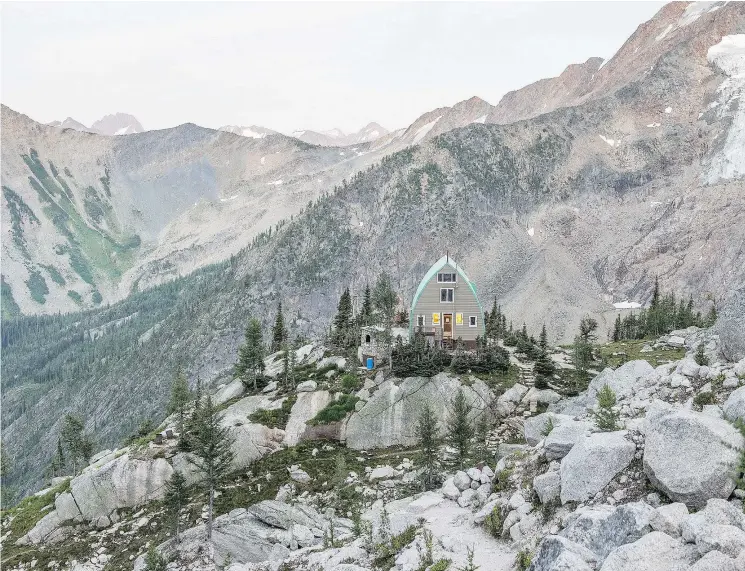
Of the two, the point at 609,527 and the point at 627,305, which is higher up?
the point at 609,527

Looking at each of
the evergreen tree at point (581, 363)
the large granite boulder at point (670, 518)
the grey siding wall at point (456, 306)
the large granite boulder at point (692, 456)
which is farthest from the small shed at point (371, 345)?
the large granite boulder at point (670, 518)

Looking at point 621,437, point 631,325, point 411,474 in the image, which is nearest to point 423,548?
point 621,437

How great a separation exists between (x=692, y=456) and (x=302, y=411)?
144ft

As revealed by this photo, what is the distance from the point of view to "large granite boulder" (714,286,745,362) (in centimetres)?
2466

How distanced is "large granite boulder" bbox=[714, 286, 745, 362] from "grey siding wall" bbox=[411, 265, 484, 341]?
39.1 m

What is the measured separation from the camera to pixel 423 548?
2094 centimetres

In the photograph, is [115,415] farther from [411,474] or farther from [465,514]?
[465,514]

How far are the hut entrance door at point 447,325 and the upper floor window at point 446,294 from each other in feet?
5.71

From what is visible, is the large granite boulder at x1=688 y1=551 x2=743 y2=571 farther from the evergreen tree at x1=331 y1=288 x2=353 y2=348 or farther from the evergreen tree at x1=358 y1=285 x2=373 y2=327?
the evergreen tree at x1=358 y1=285 x2=373 y2=327

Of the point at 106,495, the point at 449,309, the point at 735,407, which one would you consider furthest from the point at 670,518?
the point at 449,309

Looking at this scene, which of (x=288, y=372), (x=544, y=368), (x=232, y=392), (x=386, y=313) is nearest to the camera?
(x=544, y=368)

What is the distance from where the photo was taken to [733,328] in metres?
25.3

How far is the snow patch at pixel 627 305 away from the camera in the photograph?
183 metres

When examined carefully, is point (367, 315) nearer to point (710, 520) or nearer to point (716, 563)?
point (710, 520)
